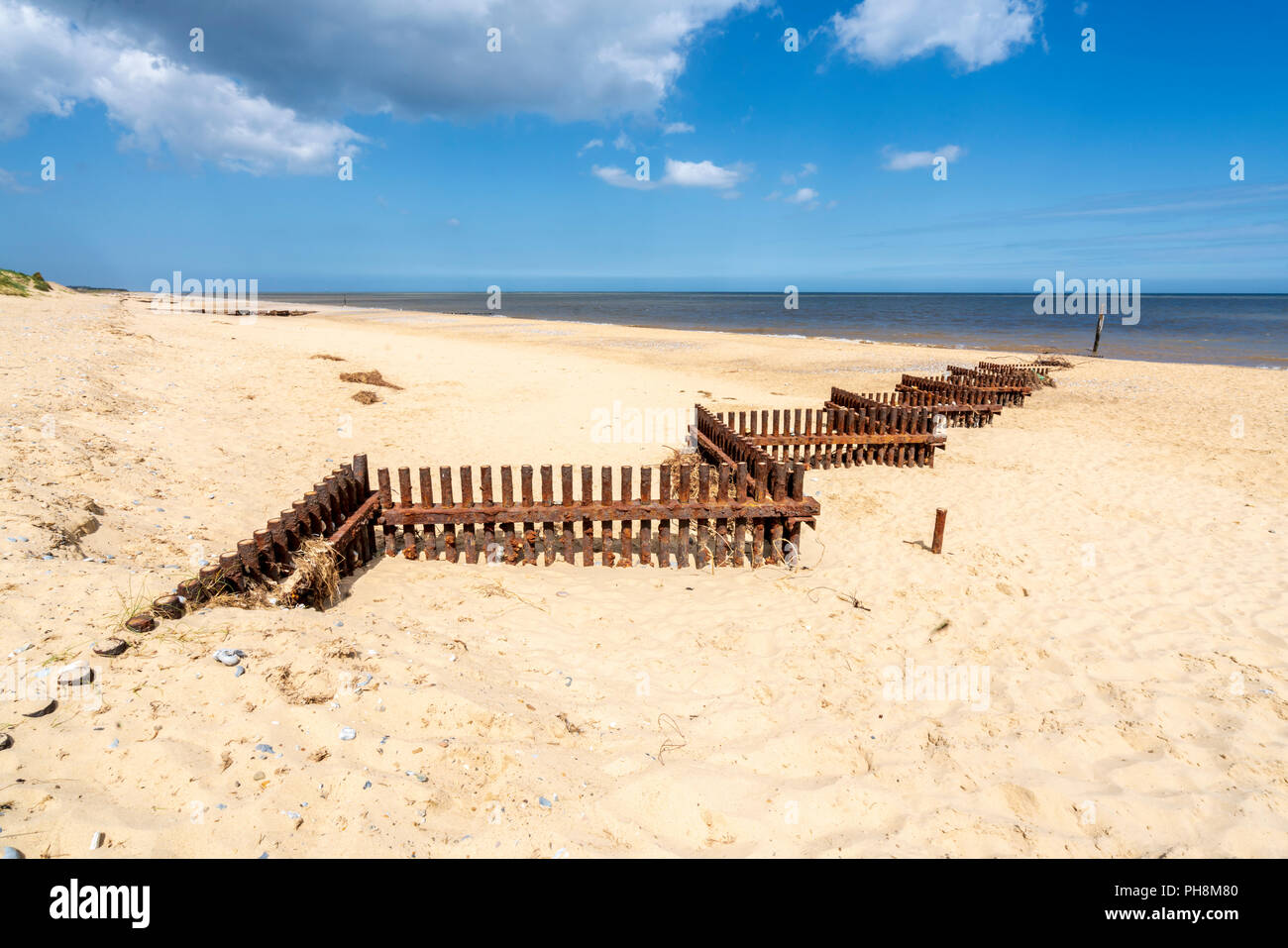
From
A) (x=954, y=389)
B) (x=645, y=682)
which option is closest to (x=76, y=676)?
(x=645, y=682)

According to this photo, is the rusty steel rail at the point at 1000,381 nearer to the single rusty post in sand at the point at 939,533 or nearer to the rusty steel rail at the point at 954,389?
the rusty steel rail at the point at 954,389

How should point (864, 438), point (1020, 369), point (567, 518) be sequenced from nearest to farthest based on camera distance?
1. point (567, 518)
2. point (864, 438)
3. point (1020, 369)

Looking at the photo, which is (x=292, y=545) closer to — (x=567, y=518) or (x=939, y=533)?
(x=567, y=518)

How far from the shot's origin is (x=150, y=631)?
157 inches

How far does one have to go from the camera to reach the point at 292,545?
5.41 m

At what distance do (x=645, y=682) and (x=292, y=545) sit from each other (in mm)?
3353

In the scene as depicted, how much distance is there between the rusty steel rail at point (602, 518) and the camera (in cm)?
669

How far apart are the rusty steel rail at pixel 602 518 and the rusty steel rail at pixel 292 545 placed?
0.26 metres

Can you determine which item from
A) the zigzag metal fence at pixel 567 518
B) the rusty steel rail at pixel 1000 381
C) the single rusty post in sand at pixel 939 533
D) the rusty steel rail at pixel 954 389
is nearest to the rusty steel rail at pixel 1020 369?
the rusty steel rail at pixel 1000 381

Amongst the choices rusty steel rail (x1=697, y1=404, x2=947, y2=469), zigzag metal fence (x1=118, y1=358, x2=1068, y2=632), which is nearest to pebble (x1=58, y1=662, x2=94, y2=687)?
zigzag metal fence (x1=118, y1=358, x2=1068, y2=632)

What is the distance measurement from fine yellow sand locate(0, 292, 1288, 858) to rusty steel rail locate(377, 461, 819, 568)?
11.8 inches

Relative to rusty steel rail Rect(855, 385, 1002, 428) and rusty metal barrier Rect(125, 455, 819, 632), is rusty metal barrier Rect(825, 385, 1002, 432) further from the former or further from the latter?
rusty metal barrier Rect(125, 455, 819, 632)
